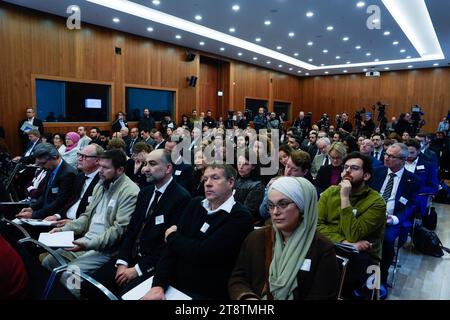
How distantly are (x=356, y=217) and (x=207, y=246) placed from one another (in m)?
1.17

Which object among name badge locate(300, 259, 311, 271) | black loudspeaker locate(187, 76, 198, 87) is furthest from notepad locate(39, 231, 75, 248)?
black loudspeaker locate(187, 76, 198, 87)

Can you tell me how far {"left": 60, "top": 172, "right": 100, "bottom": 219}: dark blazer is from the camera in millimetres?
3016

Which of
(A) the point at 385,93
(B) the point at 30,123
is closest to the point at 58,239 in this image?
(B) the point at 30,123

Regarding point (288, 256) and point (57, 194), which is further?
point (57, 194)

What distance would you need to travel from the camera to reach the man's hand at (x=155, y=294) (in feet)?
5.64

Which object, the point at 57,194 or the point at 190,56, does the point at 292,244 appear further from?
the point at 190,56

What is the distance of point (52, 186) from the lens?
3314 mm

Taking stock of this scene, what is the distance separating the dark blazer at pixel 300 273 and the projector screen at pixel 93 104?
8652 mm

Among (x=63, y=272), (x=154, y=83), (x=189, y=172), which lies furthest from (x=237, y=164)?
(x=154, y=83)

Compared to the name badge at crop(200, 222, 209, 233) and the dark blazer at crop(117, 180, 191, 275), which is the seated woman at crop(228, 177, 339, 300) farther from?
the dark blazer at crop(117, 180, 191, 275)

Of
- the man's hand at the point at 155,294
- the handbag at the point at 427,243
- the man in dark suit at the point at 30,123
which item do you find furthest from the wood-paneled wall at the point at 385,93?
the man's hand at the point at 155,294

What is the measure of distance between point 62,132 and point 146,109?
2732 mm

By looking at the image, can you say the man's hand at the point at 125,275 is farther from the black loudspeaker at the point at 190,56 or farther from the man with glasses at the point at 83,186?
the black loudspeaker at the point at 190,56

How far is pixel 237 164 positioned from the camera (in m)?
3.03
